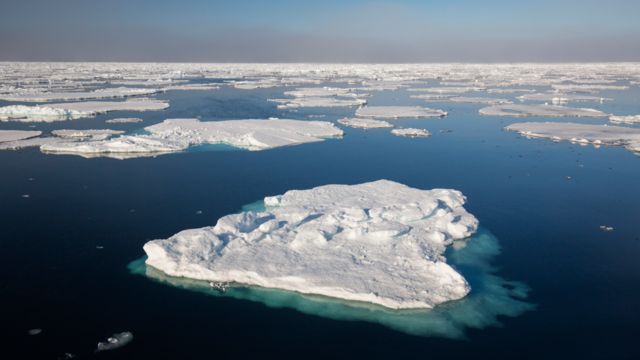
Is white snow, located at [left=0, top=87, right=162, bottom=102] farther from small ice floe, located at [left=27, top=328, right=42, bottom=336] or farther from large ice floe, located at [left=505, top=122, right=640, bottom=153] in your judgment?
small ice floe, located at [left=27, top=328, right=42, bottom=336]

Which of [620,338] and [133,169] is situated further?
[133,169]

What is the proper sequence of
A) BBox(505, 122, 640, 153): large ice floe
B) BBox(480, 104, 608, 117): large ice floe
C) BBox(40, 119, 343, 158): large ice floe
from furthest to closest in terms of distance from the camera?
BBox(480, 104, 608, 117): large ice floe → BBox(505, 122, 640, 153): large ice floe → BBox(40, 119, 343, 158): large ice floe

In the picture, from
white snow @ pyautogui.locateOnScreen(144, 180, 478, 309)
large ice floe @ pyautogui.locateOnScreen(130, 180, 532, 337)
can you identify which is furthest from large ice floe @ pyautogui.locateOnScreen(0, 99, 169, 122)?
large ice floe @ pyautogui.locateOnScreen(130, 180, 532, 337)

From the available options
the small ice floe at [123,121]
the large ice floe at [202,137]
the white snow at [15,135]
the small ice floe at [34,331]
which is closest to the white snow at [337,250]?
the small ice floe at [34,331]

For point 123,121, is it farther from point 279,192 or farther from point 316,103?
point 279,192

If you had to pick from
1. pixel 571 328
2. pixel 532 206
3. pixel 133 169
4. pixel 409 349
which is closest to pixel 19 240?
pixel 133 169

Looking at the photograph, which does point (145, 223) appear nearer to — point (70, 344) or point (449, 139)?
point (70, 344)
